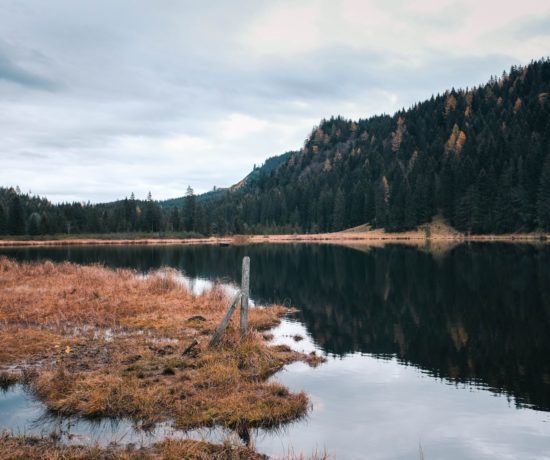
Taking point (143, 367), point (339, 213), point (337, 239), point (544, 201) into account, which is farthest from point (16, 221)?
point (143, 367)

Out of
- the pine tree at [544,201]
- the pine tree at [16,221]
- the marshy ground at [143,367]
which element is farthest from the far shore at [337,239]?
the marshy ground at [143,367]

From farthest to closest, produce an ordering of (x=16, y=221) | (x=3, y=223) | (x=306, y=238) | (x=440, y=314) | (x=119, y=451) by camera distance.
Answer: (x=306, y=238), (x=16, y=221), (x=3, y=223), (x=440, y=314), (x=119, y=451)

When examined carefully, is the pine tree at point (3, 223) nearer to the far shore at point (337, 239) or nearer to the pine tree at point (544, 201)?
the far shore at point (337, 239)

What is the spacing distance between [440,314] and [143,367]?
18.3 meters

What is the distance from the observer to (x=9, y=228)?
16288 cm

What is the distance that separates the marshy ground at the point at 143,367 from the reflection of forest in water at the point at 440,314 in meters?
4.35

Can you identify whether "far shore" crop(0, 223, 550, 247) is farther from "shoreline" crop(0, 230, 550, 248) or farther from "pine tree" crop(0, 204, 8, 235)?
"pine tree" crop(0, 204, 8, 235)

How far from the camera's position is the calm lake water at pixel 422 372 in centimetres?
1102

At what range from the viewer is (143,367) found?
48.9 feet

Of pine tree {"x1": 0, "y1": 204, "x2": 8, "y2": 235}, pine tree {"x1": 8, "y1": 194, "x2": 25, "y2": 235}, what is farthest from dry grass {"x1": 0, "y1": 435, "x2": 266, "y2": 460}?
pine tree {"x1": 0, "y1": 204, "x2": 8, "y2": 235}

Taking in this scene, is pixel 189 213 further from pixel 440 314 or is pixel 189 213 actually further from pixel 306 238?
pixel 440 314

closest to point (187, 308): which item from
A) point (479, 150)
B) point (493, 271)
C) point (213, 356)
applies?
point (213, 356)

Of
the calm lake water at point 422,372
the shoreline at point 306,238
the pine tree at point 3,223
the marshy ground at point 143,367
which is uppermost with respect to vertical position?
the pine tree at point 3,223

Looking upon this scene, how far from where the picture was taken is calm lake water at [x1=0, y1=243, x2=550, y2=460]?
1102cm
